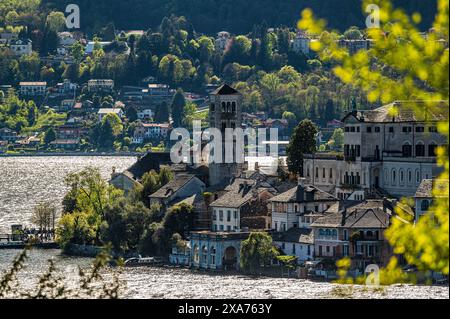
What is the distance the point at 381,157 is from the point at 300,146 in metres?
9.76

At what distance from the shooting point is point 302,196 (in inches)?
3127

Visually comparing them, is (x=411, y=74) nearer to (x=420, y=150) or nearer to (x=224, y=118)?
(x=420, y=150)

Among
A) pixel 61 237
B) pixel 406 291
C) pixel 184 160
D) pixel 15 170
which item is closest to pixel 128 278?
pixel 406 291

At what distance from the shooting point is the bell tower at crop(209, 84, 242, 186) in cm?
9194

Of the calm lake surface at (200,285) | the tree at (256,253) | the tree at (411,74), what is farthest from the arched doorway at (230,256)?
the tree at (411,74)

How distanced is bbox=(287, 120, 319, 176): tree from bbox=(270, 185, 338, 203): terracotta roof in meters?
12.8

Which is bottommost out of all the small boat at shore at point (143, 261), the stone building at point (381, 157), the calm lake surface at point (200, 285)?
the calm lake surface at point (200, 285)

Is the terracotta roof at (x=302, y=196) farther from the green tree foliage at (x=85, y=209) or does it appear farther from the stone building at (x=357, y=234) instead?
the green tree foliage at (x=85, y=209)

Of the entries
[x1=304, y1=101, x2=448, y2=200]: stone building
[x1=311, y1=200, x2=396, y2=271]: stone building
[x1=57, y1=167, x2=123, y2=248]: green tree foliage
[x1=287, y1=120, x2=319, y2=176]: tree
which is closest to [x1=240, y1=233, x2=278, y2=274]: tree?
[x1=311, y1=200, x2=396, y2=271]: stone building

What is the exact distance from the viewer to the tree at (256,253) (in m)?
73.8

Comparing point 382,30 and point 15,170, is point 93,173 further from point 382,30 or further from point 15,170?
point 15,170

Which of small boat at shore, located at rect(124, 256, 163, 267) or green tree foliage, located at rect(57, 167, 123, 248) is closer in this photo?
small boat at shore, located at rect(124, 256, 163, 267)

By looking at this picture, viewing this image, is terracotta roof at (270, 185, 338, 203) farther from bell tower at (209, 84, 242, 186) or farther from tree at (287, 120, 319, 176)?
tree at (287, 120, 319, 176)

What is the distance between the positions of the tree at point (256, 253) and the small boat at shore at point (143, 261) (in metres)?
5.62
